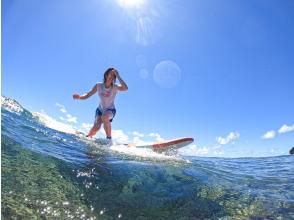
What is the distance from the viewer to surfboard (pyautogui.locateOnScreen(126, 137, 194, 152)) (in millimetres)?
12670

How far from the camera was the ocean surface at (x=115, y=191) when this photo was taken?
4.75 m

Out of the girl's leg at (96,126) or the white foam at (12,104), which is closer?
the girl's leg at (96,126)

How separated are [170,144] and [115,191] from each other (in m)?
8.12

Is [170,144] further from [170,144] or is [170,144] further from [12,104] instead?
[12,104]

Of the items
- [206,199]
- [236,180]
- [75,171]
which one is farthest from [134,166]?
[236,180]

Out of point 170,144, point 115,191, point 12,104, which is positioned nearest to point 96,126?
point 170,144

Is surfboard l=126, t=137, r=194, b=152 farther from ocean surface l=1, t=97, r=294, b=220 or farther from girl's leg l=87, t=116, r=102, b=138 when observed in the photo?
ocean surface l=1, t=97, r=294, b=220

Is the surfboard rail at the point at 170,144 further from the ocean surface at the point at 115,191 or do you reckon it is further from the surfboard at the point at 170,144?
the ocean surface at the point at 115,191

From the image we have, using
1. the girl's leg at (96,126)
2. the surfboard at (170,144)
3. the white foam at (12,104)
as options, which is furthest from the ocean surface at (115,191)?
the white foam at (12,104)

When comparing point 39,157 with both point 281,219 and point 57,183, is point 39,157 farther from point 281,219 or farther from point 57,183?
point 281,219

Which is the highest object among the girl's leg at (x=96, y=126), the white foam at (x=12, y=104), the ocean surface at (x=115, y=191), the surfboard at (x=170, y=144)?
the white foam at (x=12, y=104)

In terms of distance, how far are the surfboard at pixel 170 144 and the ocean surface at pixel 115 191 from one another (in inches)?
192

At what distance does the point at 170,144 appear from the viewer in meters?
13.6

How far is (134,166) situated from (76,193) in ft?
7.35
